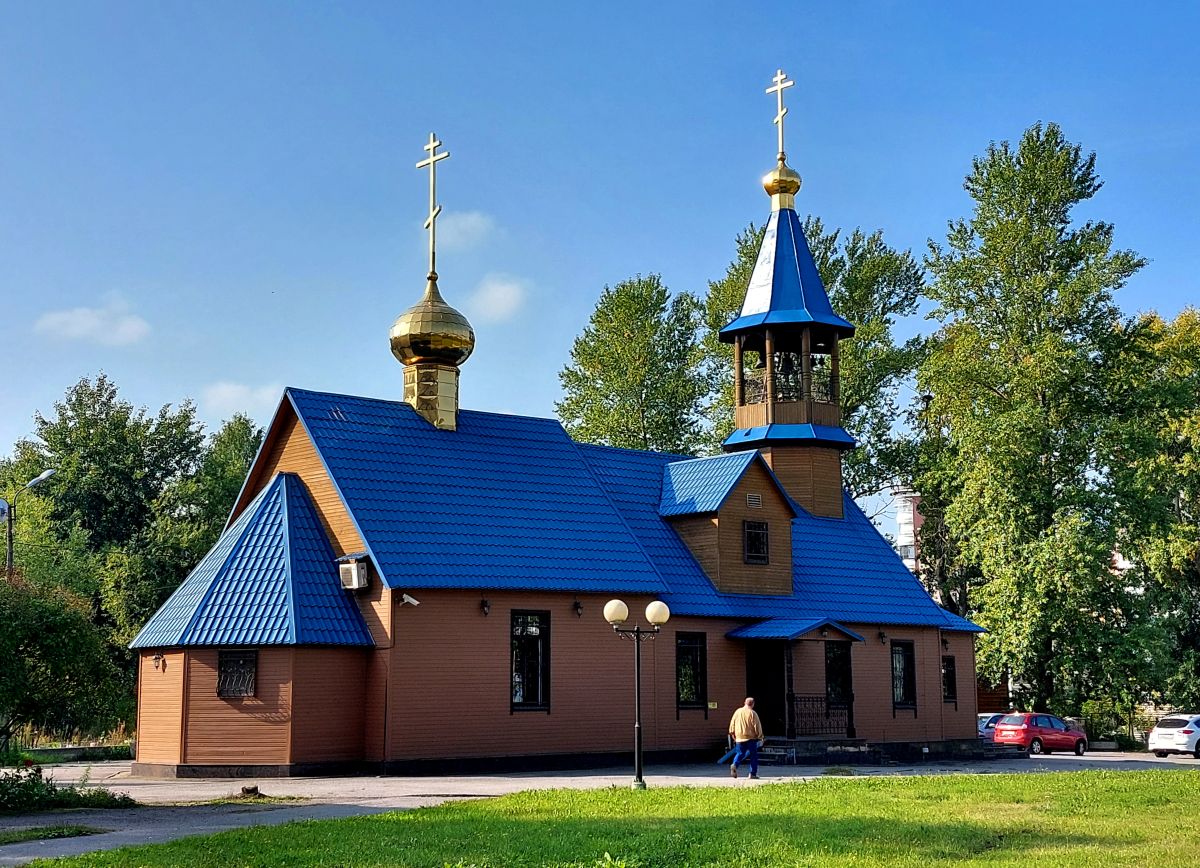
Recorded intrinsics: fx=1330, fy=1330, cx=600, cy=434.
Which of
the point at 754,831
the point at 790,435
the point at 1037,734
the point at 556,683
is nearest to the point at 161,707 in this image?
the point at 556,683

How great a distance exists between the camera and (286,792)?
1838 centimetres

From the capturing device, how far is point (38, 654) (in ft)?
53.7

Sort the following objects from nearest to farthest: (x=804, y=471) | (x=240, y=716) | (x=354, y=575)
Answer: (x=240, y=716) < (x=354, y=575) < (x=804, y=471)

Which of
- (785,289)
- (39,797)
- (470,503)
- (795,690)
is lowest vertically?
(39,797)

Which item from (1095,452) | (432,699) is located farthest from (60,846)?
(1095,452)

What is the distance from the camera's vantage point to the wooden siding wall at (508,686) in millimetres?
21891

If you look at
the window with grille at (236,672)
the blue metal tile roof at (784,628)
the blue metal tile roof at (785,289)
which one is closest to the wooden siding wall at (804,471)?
the blue metal tile roof at (785,289)

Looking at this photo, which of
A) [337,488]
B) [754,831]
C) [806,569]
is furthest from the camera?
[806,569]

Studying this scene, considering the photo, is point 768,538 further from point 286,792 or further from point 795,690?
point 286,792

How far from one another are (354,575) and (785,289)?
14.0 meters

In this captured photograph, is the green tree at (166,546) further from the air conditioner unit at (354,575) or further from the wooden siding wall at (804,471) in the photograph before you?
the wooden siding wall at (804,471)

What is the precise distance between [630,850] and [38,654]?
8736 mm

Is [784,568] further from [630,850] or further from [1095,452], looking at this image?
[630,850]

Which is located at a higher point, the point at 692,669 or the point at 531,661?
the point at 531,661
